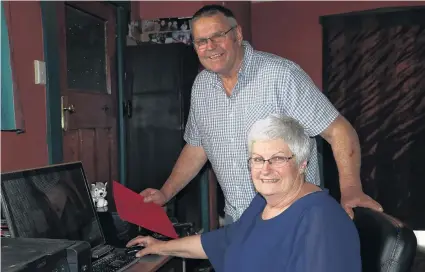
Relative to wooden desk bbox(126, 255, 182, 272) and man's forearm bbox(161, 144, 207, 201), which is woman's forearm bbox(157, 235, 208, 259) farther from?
man's forearm bbox(161, 144, 207, 201)

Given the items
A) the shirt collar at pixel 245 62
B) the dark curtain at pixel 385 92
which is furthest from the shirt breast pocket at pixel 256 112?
the dark curtain at pixel 385 92

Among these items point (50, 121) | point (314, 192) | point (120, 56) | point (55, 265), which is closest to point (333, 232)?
point (314, 192)

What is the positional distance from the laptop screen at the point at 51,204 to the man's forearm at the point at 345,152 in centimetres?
93

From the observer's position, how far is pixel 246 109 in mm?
1870

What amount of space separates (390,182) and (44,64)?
364cm

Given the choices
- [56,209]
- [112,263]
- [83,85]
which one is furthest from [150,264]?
[83,85]

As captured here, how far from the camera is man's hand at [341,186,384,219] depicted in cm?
147

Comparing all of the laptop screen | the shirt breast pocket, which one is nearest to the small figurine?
the laptop screen

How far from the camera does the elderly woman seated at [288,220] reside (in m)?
1.20

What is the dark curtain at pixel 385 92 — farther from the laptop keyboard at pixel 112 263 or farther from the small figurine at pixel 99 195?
the laptop keyboard at pixel 112 263

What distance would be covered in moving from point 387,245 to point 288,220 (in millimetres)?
254

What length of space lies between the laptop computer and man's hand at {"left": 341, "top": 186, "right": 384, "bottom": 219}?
0.73 metres

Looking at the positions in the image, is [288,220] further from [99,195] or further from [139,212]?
[99,195]

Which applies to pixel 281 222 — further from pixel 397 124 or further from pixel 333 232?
pixel 397 124
